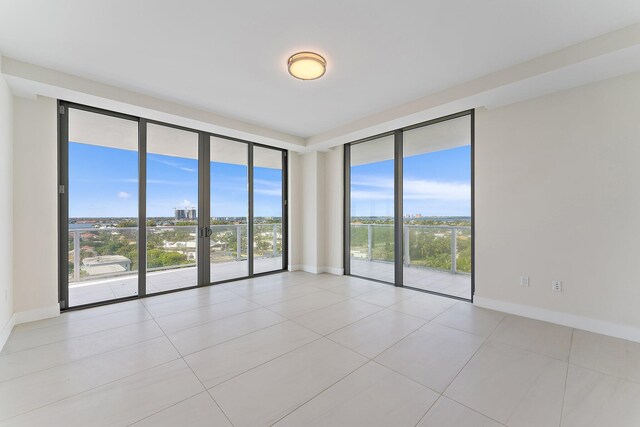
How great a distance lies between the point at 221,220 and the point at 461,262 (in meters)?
4.68

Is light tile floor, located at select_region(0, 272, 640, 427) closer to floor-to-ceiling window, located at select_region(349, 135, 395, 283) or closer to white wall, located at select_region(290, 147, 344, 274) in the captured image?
floor-to-ceiling window, located at select_region(349, 135, 395, 283)

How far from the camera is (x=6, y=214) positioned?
2.70m

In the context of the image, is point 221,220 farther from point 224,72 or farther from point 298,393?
point 298,393

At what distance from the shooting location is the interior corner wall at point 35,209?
295cm

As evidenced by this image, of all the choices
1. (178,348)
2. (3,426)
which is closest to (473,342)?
(178,348)

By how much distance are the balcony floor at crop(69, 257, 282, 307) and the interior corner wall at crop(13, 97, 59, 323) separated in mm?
453

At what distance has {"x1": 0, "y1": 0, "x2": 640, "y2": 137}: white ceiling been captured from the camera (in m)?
2.02

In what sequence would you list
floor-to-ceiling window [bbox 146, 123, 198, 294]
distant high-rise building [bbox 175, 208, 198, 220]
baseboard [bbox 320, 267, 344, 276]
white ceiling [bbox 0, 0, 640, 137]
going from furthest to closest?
baseboard [bbox 320, 267, 344, 276] → distant high-rise building [bbox 175, 208, 198, 220] → floor-to-ceiling window [bbox 146, 123, 198, 294] → white ceiling [bbox 0, 0, 640, 137]

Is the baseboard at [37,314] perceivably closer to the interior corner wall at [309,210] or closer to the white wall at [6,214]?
the white wall at [6,214]

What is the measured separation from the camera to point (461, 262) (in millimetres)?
5008

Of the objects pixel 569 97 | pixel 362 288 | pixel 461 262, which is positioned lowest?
pixel 362 288

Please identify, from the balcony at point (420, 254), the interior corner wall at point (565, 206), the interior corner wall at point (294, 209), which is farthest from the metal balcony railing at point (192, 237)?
the interior corner wall at point (565, 206)

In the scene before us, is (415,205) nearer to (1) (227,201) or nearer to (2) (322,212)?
(2) (322,212)

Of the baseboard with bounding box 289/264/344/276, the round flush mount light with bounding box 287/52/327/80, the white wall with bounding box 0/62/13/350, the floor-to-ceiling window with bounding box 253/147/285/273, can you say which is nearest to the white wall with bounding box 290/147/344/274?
the baseboard with bounding box 289/264/344/276
